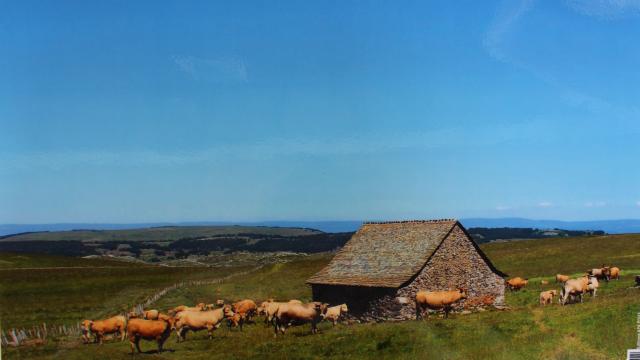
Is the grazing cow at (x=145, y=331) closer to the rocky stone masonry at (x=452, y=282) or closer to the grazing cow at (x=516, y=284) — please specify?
the rocky stone masonry at (x=452, y=282)

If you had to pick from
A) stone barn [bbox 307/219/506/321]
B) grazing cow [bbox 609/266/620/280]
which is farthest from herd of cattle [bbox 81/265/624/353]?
grazing cow [bbox 609/266/620/280]

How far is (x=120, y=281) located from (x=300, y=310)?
166 feet

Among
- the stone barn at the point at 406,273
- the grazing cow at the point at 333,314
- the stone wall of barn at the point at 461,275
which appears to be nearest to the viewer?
the grazing cow at the point at 333,314

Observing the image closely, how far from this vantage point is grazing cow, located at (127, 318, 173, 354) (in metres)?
26.2

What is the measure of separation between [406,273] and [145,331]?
55.5 ft

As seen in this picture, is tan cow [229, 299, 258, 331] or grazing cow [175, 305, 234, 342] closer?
grazing cow [175, 305, 234, 342]

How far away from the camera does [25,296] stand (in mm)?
60812

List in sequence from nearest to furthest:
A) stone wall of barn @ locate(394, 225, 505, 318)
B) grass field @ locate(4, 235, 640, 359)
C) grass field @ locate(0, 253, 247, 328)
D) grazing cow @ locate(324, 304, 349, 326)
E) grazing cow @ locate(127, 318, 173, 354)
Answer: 1. grass field @ locate(4, 235, 640, 359)
2. grazing cow @ locate(127, 318, 173, 354)
3. grazing cow @ locate(324, 304, 349, 326)
4. stone wall of barn @ locate(394, 225, 505, 318)
5. grass field @ locate(0, 253, 247, 328)

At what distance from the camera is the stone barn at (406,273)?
35.5 m

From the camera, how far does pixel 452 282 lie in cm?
3809

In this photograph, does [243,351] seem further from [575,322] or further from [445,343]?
[575,322]

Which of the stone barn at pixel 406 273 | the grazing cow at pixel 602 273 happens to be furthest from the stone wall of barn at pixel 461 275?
the grazing cow at pixel 602 273

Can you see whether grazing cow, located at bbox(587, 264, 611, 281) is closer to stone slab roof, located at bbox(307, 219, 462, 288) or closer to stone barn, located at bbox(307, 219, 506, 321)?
stone barn, located at bbox(307, 219, 506, 321)

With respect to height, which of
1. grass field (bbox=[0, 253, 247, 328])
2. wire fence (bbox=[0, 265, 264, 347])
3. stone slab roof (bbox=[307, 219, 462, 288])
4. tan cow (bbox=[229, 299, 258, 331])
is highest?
stone slab roof (bbox=[307, 219, 462, 288])
